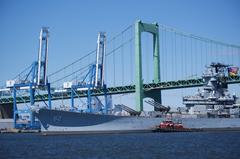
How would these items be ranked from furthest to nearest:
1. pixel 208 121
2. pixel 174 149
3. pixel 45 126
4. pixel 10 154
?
pixel 208 121
pixel 45 126
pixel 174 149
pixel 10 154

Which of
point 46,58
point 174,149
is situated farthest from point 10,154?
point 46,58

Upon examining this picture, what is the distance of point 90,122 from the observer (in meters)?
78.4

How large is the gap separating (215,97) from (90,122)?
952 inches

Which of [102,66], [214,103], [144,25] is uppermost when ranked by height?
[144,25]

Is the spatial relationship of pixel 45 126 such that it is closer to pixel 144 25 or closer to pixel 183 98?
pixel 183 98

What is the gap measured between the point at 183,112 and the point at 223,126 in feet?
22.6

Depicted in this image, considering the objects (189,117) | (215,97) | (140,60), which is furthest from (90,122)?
(215,97)

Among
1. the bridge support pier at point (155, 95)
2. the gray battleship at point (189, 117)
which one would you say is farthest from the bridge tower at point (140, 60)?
the gray battleship at point (189, 117)

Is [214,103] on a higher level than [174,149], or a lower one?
higher

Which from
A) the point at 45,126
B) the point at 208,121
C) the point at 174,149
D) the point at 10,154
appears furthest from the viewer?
the point at 208,121

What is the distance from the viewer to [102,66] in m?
91.9

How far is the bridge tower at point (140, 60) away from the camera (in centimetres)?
9112

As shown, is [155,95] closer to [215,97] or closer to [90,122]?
[215,97]

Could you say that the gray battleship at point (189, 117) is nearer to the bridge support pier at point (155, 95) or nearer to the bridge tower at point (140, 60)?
the bridge tower at point (140, 60)
